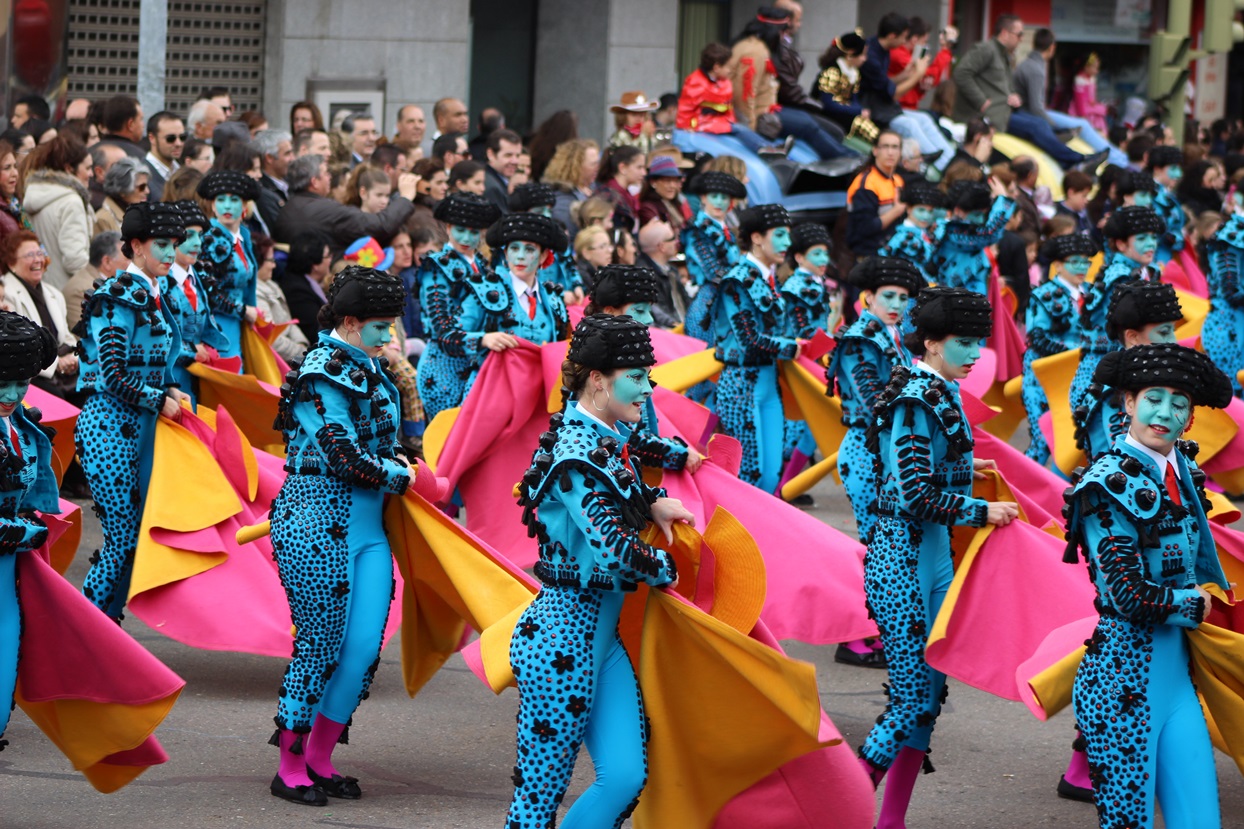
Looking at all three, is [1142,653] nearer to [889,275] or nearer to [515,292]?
[889,275]

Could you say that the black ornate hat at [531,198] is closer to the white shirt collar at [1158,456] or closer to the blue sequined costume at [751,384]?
the blue sequined costume at [751,384]

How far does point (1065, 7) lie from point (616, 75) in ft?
40.0

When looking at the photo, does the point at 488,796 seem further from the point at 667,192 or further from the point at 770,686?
the point at 667,192

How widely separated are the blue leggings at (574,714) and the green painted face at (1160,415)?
157cm

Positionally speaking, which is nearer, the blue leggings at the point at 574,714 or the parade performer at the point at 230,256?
the blue leggings at the point at 574,714

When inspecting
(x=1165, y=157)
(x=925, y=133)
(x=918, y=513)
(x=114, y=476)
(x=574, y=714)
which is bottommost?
(x=574, y=714)

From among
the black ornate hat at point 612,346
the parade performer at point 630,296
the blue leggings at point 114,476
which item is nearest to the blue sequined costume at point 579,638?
the black ornate hat at point 612,346

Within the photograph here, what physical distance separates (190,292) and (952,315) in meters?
4.07

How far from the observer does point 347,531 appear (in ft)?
22.4

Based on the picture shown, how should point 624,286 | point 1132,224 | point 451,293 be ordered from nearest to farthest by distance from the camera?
point 624,286 → point 451,293 → point 1132,224

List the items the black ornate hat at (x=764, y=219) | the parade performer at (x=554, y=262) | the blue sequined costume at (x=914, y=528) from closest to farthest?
the blue sequined costume at (x=914, y=528) < the black ornate hat at (x=764, y=219) < the parade performer at (x=554, y=262)

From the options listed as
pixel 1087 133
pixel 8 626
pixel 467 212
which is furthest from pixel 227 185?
pixel 1087 133

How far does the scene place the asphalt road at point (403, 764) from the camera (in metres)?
6.82

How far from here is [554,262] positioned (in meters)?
11.8
